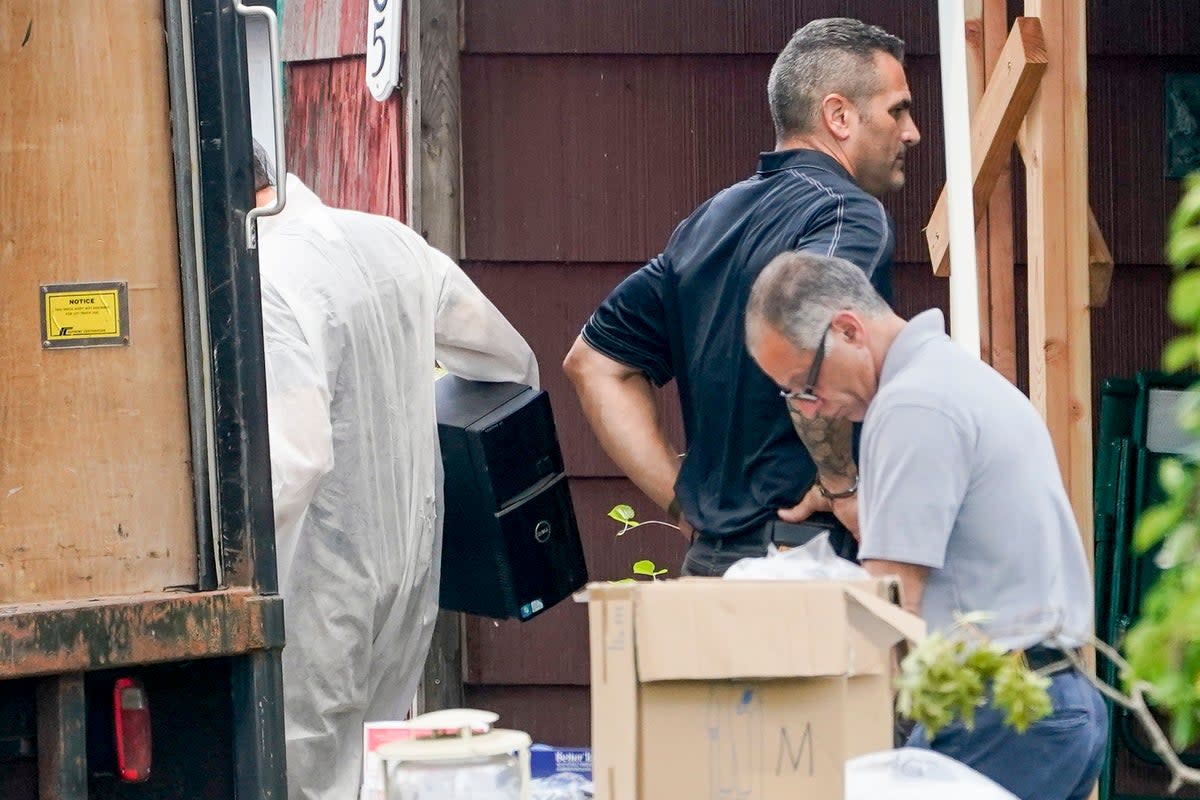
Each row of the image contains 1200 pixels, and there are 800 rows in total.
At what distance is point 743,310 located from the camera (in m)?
3.75

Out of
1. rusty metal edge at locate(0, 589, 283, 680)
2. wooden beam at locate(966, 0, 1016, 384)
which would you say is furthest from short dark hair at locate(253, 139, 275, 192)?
wooden beam at locate(966, 0, 1016, 384)

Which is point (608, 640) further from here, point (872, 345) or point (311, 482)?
point (311, 482)

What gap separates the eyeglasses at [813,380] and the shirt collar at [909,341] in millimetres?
114

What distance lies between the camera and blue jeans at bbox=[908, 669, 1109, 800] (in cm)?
290

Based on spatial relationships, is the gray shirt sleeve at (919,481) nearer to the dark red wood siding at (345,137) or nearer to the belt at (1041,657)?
the belt at (1041,657)

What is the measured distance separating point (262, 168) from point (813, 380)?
1.78 metres

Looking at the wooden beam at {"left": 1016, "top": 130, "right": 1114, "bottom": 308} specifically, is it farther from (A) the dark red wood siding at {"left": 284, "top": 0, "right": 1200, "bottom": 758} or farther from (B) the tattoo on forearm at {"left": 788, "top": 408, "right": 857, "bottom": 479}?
(B) the tattoo on forearm at {"left": 788, "top": 408, "right": 857, "bottom": 479}

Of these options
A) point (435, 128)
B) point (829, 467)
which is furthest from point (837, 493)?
point (435, 128)

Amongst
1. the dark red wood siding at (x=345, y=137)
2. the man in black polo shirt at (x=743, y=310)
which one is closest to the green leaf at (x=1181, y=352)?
the man in black polo shirt at (x=743, y=310)

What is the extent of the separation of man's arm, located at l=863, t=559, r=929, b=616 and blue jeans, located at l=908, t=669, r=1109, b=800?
22 cm

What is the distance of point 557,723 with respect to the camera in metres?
5.26

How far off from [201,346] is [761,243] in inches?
53.3

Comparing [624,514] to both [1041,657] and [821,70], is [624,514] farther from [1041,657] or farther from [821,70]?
[1041,657]

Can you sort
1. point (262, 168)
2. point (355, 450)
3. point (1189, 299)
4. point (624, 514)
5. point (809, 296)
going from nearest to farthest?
point (1189, 299) → point (809, 296) → point (262, 168) → point (355, 450) → point (624, 514)
